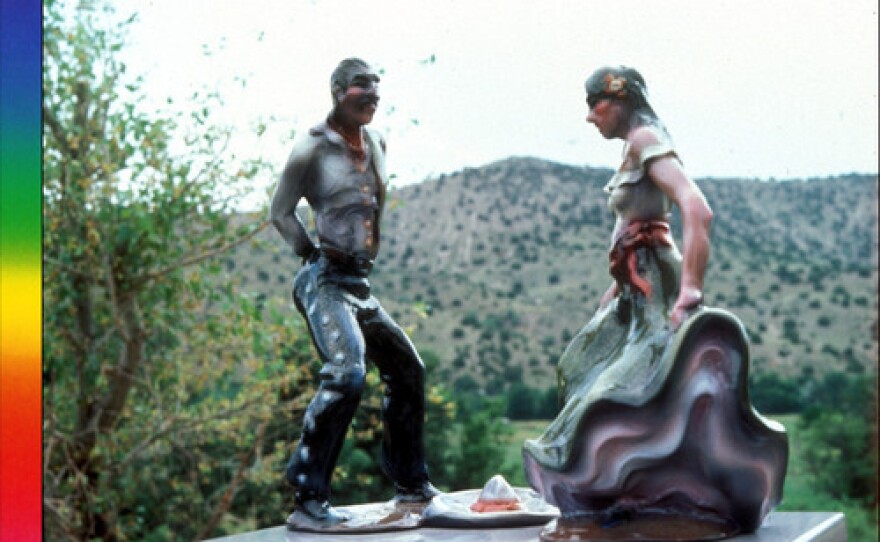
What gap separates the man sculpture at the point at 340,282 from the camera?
5863 millimetres

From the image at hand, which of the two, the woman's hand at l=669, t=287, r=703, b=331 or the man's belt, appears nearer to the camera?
the woman's hand at l=669, t=287, r=703, b=331

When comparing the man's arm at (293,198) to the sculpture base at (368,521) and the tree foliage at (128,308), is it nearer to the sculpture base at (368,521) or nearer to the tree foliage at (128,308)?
the sculpture base at (368,521)

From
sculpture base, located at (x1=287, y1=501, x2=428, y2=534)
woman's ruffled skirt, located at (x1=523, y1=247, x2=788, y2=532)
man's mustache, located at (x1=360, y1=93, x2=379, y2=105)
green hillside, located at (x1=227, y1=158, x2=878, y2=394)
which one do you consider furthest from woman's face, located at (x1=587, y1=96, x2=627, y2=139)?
green hillside, located at (x1=227, y1=158, x2=878, y2=394)

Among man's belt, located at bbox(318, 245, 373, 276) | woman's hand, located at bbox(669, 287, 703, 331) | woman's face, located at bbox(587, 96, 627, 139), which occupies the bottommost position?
woman's hand, located at bbox(669, 287, 703, 331)

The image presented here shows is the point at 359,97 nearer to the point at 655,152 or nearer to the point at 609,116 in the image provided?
the point at 609,116

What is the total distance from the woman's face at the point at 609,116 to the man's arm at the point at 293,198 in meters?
1.14

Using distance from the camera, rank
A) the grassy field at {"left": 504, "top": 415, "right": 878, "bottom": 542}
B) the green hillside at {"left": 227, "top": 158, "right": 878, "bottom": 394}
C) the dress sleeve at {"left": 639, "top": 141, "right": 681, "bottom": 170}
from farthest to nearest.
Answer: the green hillside at {"left": 227, "top": 158, "right": 878, "bottom": 394}, the grassy field at {"left": 504, "top": 415, "right": 878, "bottom": 542}, the dress sleeve at {"left": 639, "top": 141, "right": 681, "bottom": 170}

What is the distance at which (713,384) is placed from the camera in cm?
529

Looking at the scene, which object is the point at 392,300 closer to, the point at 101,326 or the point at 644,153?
the point at 101,326

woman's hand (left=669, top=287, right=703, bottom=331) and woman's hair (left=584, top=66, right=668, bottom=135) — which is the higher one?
woman's hair (left=584, top=66, right=668, bottom=135)

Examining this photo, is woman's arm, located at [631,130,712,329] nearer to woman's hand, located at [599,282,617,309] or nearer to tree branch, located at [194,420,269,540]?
woman's hand, located at [599,282,617,309]

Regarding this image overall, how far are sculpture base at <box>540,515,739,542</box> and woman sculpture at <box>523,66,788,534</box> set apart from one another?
22mm

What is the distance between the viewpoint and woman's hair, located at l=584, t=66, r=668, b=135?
5676mm

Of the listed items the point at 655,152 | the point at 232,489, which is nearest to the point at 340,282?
the point at 655,152
